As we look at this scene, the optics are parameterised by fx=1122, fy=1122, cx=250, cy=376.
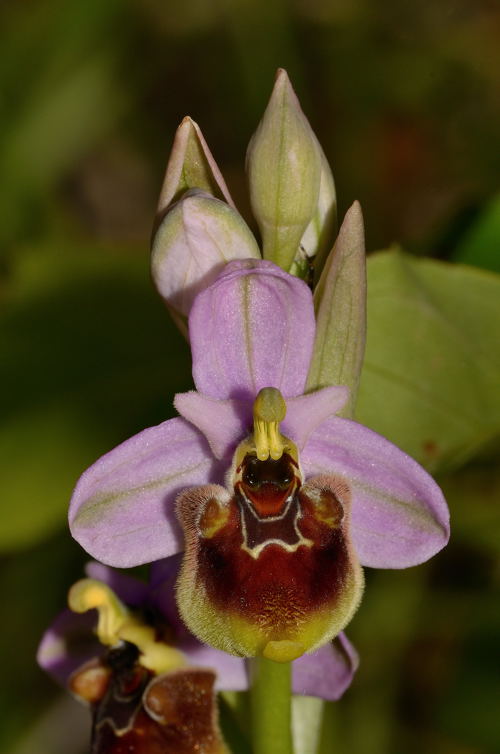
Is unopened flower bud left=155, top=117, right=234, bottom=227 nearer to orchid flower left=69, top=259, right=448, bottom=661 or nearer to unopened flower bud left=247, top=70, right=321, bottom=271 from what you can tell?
unopened flower bud left=247, top=70, right=321, bottom=271

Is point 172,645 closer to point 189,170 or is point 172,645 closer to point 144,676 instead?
point 144,676

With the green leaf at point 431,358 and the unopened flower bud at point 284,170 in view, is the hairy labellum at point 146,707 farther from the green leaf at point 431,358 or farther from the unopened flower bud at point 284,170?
the unopened flower bud at point 284,170

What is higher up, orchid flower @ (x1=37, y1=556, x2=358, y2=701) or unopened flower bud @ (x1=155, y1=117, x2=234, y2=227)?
unopened flower bud @ (x1=155, y1=117, x2=234, y2=227)

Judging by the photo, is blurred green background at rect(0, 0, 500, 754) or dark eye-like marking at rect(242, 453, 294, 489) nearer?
dark eye-like marking at rect(242, 453, 294, 489)

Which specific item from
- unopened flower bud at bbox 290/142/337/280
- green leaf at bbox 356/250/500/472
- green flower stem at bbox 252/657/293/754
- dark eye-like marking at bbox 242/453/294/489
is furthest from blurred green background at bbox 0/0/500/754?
green flower stem at bbox 252/657/293/754

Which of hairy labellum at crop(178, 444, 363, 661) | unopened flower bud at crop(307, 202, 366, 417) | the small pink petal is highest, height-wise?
unopened flower bud at crop(307, 202, 366, 417)

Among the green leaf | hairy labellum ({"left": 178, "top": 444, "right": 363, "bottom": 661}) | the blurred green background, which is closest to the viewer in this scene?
hairy labellum ({"left": 178, "top": 444, "right": 363, "bottom": 661})

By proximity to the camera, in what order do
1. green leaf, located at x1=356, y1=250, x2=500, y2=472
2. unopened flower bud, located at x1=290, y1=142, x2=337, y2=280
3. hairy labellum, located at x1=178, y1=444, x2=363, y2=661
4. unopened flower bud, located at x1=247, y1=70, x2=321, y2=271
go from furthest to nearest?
green leaf, located at x1=356, y1=250, x2=500, y2=472 < unopened flower bud, located at x1=290, y1=142, x2=337, y2=280 < unopened flower bud, located at x1=247, y1=70, x2=321, y2=271 < hairy labellum, located at x1=178, y1=444, x2=363, y2=661
